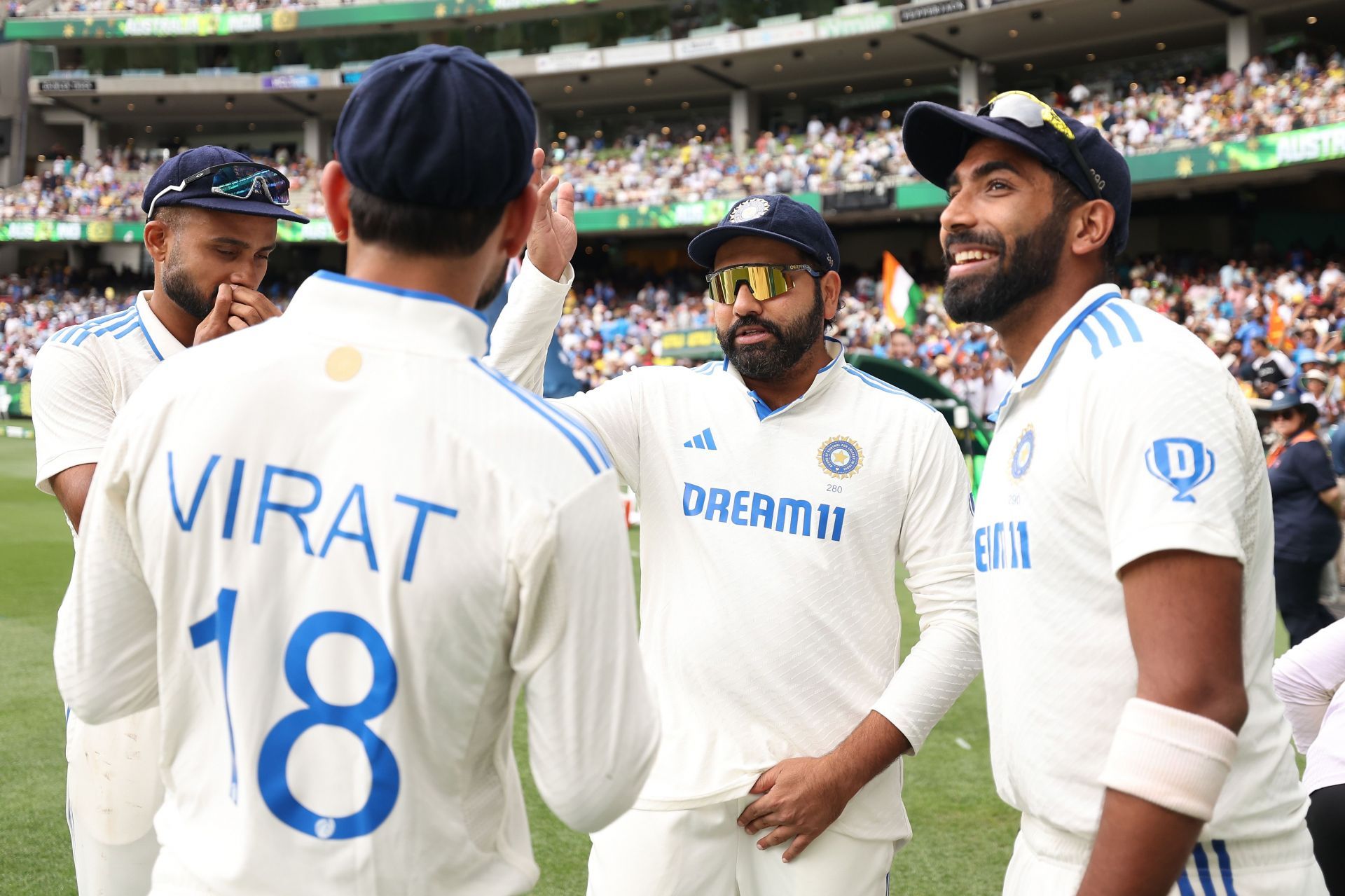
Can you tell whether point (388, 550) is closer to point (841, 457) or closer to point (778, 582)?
point (778, 582)

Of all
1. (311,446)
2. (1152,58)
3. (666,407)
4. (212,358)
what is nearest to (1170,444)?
(311,446)

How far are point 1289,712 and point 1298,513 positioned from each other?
17.8ft

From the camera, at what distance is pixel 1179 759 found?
1.76 metres

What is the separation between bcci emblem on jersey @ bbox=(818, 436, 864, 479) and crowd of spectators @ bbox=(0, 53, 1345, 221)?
83.9 feet


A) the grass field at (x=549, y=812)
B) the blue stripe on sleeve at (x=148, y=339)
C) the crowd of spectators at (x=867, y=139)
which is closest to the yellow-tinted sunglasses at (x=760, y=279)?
the blue stripe on sleeve at (x=148, y=339)

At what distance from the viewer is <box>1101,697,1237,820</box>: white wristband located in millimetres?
1754

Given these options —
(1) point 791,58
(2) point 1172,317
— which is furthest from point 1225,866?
(1) point 791,58

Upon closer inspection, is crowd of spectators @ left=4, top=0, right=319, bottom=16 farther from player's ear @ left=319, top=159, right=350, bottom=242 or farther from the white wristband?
the white wristband

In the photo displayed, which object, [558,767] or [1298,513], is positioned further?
[1298,513]

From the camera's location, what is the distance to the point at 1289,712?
3.03 meters

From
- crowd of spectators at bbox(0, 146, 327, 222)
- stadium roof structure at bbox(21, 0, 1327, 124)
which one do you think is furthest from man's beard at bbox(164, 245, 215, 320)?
crowd of spectators at bbox(0, 146, 327, 222)

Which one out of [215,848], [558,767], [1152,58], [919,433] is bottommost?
[215,848]

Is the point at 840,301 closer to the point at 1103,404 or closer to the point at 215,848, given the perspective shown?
the point at 1103,404

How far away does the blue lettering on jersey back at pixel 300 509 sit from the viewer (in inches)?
60.5
